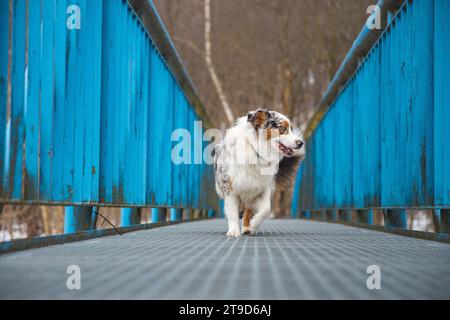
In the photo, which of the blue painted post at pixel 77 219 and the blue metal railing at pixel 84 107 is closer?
the blue metal railing at pixel 84 107

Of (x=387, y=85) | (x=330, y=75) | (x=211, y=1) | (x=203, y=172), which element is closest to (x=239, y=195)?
(x=387, y=85)

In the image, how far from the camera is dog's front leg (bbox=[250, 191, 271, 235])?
19.2 feet

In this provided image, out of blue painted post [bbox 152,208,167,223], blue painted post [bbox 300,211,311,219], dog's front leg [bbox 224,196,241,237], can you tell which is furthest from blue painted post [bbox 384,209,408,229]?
blue painted post [bbox 300,211,311,219]

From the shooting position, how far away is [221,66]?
24375 mm

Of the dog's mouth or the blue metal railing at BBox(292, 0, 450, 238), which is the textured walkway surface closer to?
the blue metal railing at BBox(292, 0, 450, 238)

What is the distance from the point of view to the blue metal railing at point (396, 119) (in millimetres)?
4535

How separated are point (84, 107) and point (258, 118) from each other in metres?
1.74

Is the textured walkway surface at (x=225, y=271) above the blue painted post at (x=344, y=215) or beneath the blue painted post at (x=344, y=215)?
beneath

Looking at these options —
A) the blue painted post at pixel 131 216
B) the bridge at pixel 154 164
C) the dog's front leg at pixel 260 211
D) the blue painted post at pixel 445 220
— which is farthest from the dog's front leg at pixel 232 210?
the blue painted post at pixel 445 220

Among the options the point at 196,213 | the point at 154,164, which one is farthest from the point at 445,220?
the point at 196,213

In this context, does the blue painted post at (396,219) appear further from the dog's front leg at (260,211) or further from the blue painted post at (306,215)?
the blue painted post at (306,215)

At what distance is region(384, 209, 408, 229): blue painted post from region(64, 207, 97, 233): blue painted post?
8.51 ft

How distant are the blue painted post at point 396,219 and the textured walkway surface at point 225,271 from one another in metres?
1.92

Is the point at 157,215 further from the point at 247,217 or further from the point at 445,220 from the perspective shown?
the point at 445,220
